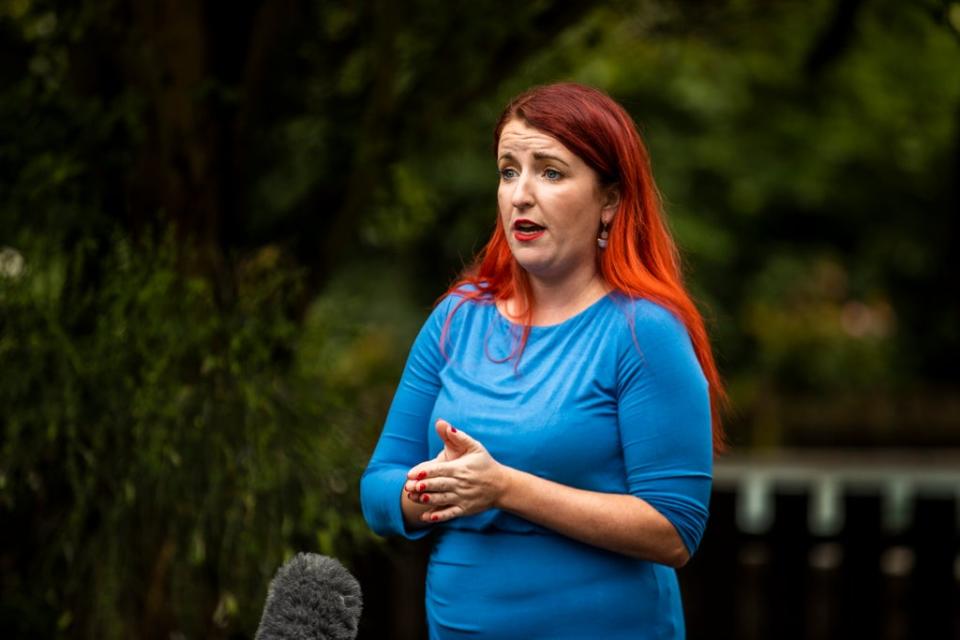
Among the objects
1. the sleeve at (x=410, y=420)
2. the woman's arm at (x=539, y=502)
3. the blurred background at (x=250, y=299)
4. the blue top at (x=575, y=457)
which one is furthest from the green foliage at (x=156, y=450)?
the woman's arm at (x=539, y=502)

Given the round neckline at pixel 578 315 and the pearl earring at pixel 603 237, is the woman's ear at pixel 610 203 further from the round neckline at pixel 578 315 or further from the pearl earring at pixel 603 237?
the round neckline at pixel 578 315

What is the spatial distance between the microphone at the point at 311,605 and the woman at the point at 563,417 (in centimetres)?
19

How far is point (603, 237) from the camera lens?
2090mm

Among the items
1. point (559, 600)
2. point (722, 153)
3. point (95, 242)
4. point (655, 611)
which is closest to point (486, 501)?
point (559, 600)

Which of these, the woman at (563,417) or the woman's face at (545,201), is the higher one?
the woman's face at (545,201)

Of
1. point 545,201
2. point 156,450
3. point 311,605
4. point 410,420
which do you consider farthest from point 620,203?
point 156,450

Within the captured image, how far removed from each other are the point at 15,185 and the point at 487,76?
58.7 inches

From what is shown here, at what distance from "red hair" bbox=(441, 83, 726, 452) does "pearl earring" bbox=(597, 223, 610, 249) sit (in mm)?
11

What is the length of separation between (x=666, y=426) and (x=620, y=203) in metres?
0.37

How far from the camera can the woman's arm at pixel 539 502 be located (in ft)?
6.11

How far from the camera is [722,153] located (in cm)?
1266

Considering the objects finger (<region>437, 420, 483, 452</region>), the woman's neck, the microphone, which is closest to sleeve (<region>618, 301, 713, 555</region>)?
the woman's neck

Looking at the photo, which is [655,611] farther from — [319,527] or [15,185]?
[15,185]

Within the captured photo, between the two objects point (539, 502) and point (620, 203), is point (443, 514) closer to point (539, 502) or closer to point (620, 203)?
point (539, 502)
